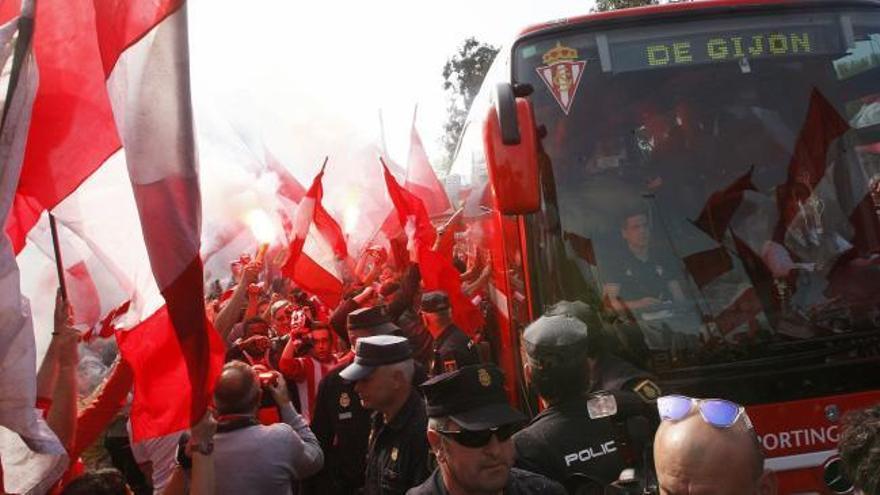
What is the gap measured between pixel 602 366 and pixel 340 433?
1.46 m

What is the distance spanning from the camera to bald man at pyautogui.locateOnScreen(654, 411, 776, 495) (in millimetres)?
2160

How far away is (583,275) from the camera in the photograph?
459 centimetres

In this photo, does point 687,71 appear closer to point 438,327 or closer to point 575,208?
point 575,208

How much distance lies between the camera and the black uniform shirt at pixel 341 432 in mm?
4895

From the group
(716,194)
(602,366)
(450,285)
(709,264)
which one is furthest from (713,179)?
(450,285)

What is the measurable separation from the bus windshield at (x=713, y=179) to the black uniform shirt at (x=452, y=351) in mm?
1509

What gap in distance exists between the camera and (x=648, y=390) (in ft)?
13.6

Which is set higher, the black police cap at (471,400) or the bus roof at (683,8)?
the bus roof at (683,8)

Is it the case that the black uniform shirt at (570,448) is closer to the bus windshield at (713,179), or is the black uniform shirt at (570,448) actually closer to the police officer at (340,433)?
the bus windshield at (713,179)

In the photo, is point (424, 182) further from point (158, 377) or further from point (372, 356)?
point (158, 377)

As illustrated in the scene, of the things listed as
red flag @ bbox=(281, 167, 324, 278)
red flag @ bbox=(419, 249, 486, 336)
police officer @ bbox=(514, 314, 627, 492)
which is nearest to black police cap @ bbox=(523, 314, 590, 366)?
police officer @ bbox=(514, 314, 627, 492)

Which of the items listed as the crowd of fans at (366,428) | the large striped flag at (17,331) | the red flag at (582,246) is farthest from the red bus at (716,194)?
the large striped flag at (17,331)

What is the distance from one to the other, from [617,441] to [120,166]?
2.11 meters

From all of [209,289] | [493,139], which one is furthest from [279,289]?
[493,139]
